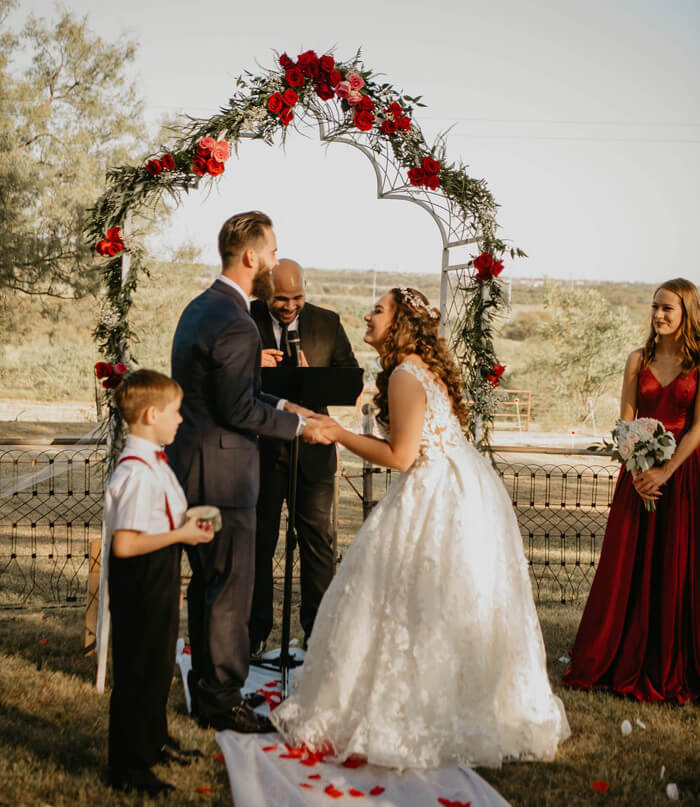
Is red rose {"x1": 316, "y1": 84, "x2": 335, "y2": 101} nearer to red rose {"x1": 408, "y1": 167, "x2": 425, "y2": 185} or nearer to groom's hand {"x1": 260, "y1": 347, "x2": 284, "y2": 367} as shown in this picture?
red rose {"x1": 408, "y1": 167, "x2": 425, "y2": 185}

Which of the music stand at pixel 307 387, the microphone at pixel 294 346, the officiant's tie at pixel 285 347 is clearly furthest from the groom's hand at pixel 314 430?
the officiant's tie at pixel 285 347

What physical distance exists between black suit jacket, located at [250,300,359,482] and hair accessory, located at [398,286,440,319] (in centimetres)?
116

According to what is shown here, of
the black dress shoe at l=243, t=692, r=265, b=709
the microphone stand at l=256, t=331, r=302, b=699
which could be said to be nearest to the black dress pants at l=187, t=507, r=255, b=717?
the microphone stand at l=256, t=331, r=302, b=699

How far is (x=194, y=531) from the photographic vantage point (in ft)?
11.6

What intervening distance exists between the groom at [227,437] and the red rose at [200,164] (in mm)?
865

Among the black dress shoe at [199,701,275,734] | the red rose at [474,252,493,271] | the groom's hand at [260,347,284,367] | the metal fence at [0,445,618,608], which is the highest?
the red rose at [474,252,493,271]

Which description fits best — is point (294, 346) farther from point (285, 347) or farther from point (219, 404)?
point (219, 404)

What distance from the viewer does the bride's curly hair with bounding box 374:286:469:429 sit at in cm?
427

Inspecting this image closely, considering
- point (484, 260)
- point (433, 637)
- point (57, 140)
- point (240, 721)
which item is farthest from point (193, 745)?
point (57, 140)

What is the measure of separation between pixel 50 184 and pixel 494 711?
1917 centimetres

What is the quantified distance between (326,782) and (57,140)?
20.2m

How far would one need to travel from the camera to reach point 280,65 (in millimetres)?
5195

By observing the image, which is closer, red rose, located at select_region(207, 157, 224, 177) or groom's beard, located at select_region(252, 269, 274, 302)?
groom's beard, located at select_region(252, 269, 274, 302)

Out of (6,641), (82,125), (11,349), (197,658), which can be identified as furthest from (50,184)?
(197,658)
